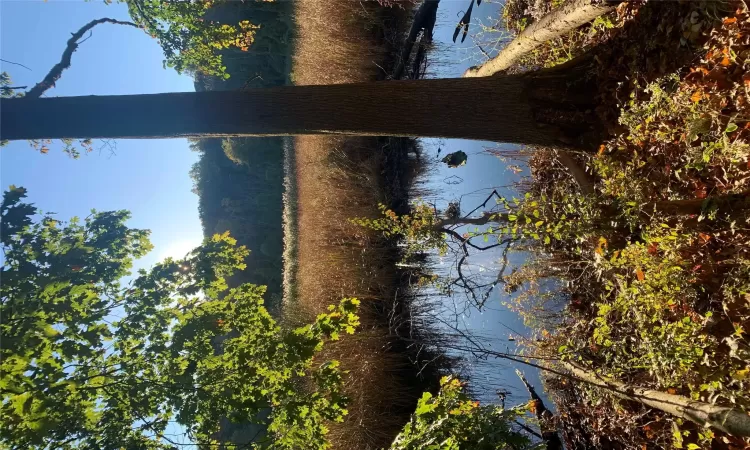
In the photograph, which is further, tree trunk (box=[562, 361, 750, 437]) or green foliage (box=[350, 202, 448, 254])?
green foliage (box=[350, 202, 448, 254])

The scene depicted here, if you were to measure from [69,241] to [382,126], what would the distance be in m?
2.78

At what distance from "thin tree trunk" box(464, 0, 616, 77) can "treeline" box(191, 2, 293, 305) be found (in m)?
5.37

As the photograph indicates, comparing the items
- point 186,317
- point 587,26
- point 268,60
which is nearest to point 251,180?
point 268,60

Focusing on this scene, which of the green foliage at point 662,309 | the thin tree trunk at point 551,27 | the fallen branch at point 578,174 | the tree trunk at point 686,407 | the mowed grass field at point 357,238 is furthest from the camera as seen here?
the mowed grass field at point 357,238

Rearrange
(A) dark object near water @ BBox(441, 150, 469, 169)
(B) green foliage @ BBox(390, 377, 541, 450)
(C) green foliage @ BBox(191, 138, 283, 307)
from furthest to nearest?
(C) green foliage @ BBox(191, 138, 283, 307) → (A) dark object near water @ BBox(441, 150, 469, 169) → (B) green foliage @ BBox(390, 377, 541, 450)

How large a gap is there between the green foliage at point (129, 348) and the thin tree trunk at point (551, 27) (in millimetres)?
3337

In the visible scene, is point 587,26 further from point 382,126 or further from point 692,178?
point 382,126

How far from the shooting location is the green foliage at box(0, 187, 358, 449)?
3330 mm

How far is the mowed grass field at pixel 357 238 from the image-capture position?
22.0 feet

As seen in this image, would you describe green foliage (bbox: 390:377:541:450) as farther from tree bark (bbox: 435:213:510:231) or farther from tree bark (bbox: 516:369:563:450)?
tree bark (bbox: 435:213:510:231)

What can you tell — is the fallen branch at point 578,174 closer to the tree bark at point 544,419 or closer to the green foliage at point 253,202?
the tree bark at point 544,419

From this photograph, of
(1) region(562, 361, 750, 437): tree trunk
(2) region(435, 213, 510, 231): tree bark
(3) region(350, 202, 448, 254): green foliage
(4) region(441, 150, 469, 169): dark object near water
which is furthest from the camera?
(4) region(441, 150, 469, 169): dark object near water

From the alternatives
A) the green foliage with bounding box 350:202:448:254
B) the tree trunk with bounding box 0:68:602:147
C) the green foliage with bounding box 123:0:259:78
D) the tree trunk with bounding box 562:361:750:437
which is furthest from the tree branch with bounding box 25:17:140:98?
the tree trunk with bounding box 562:361:750:437

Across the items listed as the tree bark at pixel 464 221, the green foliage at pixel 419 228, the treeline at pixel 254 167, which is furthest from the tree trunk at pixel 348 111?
the treeline at pixel 254 167
